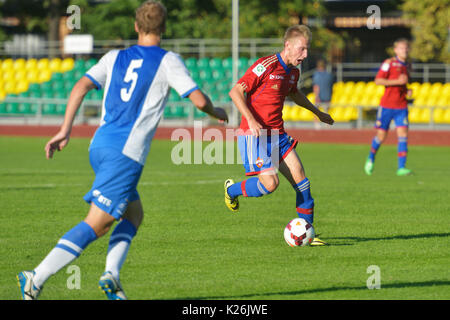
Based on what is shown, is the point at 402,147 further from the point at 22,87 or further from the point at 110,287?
the point at 22,87

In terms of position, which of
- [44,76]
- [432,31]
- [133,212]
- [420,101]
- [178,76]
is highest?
[432,31]

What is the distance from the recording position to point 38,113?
28.8 m

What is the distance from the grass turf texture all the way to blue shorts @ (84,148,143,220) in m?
0.78

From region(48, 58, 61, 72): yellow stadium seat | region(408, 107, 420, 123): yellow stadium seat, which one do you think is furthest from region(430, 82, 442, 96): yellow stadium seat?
region(48, 58, 61, 72): yellow stadium seat

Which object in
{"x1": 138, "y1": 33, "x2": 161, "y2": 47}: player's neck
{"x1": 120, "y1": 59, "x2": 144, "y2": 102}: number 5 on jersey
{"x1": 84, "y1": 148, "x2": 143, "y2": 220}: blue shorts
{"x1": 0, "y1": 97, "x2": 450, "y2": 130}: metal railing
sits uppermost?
{"x1": 138, "y1": 33, "x2": 161, "y2": 47}: player's neck

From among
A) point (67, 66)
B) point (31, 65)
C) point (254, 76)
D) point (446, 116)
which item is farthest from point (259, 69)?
point (31, 65)

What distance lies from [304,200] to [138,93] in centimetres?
319

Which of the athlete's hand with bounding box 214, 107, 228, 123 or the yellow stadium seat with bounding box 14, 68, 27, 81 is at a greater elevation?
the yellow stadium seat with bounding box 14, 68, 27, 81

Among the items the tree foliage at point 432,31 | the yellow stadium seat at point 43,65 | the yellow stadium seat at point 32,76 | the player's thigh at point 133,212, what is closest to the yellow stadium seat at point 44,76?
the yellow stadium seat at point 32,76

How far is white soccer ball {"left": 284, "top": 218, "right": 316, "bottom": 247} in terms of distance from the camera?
7672 mm

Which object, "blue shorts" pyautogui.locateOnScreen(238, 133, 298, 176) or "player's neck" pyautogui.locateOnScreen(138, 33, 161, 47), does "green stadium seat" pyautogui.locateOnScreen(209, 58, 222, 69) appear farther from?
"player's neck" pyautogui.locateOnScreen(138, 33, 161, 47)

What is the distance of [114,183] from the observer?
16.9 feet

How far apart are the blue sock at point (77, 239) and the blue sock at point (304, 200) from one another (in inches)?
127
